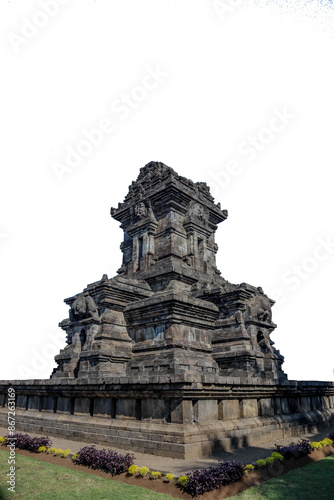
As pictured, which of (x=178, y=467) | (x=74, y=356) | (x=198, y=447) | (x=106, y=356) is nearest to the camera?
(x=178, y=467)

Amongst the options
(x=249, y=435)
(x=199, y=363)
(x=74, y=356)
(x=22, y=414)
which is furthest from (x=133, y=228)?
(x=249, y=435)

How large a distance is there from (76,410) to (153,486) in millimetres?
6471

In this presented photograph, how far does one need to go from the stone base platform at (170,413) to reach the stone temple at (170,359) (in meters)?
0.04

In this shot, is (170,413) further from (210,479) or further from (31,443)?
(31,443)

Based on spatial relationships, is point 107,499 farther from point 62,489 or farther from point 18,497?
point 18,497

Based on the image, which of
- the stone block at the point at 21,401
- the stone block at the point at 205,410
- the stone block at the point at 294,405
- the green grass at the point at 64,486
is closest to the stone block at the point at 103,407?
the green grass at the point at 64,486

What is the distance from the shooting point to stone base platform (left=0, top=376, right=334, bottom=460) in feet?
30.6

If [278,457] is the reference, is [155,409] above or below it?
above

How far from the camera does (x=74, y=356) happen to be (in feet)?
51.0

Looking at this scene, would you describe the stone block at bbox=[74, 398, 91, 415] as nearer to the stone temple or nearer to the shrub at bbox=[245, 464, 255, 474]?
the stone temple

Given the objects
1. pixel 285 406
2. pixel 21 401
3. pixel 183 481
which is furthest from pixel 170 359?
pixel 21 401

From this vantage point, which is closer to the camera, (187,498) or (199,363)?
(187,498)

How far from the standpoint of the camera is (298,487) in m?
7.06

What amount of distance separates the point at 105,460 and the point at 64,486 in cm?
118
